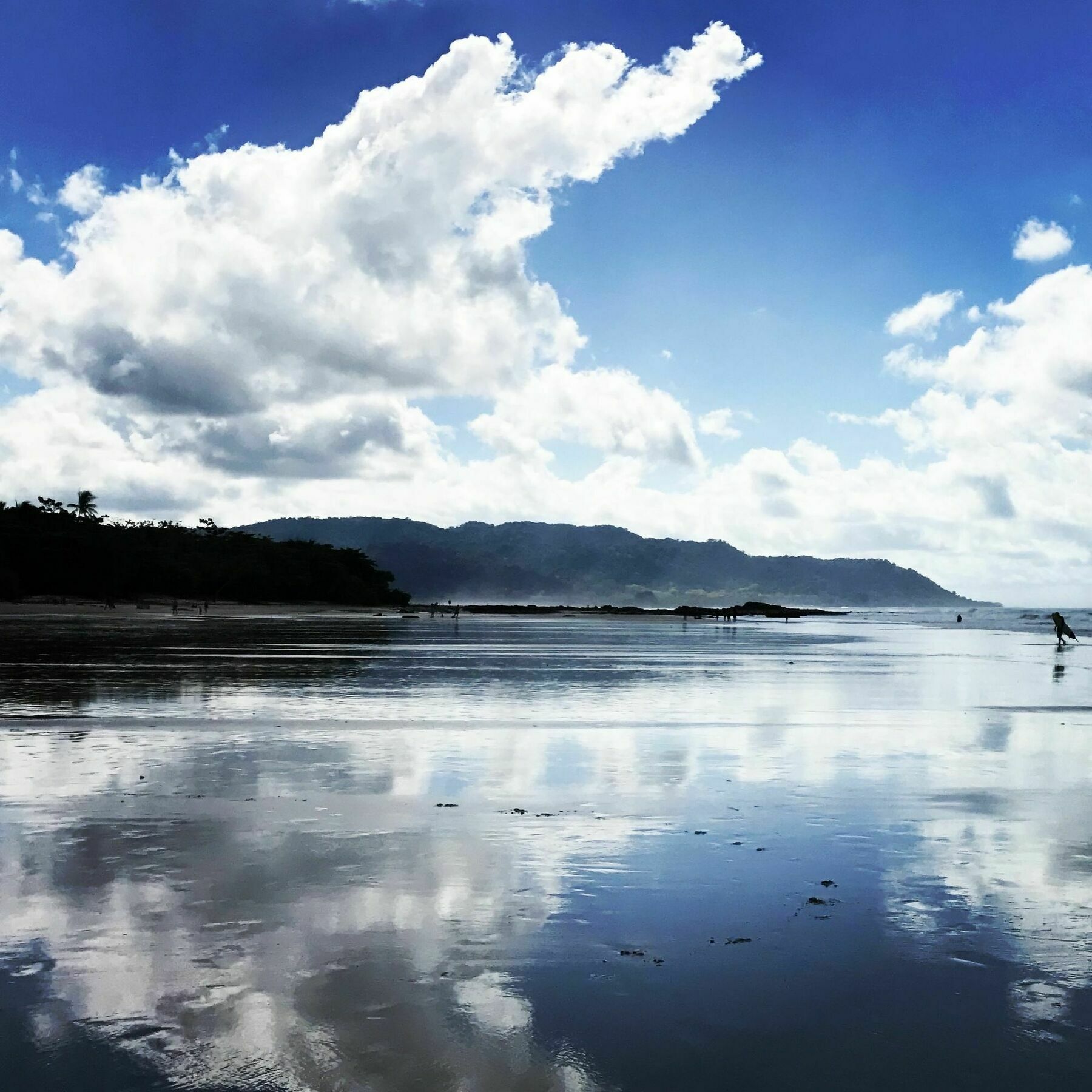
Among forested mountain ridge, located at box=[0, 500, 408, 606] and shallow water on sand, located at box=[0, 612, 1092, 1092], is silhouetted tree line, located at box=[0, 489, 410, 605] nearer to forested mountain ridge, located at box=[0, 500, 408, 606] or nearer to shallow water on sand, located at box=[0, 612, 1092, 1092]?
forested mountain ridge, located at box=[0, 500, 408, 606]

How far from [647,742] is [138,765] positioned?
299 inches

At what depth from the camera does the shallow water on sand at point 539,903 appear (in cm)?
515

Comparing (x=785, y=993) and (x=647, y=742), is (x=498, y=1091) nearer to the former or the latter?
(x=785, y=993)

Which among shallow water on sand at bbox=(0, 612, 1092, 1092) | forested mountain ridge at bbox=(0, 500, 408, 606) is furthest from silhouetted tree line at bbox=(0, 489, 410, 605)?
shallow water on sand at bbox=(0, 612, 1092, 1092)

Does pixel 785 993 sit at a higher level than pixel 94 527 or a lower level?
lower

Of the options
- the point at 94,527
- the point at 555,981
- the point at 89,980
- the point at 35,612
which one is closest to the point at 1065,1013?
the point at 555,981

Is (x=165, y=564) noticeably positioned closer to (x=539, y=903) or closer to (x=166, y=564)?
(x=166, y=564)

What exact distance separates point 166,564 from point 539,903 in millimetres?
145523

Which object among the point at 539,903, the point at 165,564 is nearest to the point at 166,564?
the point at 165,564

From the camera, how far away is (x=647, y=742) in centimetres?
1650

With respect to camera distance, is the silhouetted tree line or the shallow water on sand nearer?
the shallow water on sand

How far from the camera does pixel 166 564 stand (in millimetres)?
143125

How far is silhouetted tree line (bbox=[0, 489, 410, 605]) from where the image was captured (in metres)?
126

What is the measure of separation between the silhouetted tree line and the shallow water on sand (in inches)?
4529
